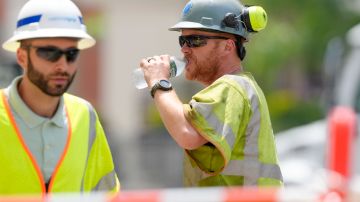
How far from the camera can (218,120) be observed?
5.11 metres

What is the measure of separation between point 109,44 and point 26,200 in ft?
85.0

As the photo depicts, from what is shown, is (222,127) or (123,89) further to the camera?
(123,89)

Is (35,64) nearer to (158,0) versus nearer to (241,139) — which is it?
(241,139)

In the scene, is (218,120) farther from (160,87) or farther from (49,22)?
(49,22)

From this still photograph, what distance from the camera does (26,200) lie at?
4055 millimetres

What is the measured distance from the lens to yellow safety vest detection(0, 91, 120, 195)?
5.48 meters

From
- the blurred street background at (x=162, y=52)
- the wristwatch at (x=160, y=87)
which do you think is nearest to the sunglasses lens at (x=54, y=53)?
the wristwatch at (x=160, y=87)

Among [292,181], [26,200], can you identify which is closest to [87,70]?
[292,181]

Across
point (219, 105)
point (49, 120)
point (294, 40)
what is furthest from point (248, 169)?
point (294, 40)

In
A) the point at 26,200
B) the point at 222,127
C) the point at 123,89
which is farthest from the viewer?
the point at 123,89

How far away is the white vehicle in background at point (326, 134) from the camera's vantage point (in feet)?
43.1

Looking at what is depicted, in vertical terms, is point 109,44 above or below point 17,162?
below

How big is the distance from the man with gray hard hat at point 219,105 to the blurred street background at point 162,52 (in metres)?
9.23

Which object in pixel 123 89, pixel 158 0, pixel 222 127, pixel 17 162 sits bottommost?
pixel 123 89
